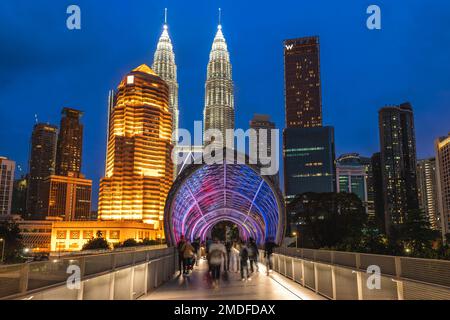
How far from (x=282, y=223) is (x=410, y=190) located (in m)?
174

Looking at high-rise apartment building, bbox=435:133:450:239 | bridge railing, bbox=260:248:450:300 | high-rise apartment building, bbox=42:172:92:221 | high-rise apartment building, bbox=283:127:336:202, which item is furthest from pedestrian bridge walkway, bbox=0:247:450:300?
high-rise apartment building, bbox=42:172:92:221

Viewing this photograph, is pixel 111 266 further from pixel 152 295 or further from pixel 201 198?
pixel 201 198

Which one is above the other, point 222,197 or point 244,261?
point 222,197

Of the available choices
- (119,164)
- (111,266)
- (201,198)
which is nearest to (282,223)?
(201,198)

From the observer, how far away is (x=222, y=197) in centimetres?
3027

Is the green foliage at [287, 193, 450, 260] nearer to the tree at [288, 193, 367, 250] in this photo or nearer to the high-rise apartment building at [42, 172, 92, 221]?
the tree at [288, 193, 367, 250]

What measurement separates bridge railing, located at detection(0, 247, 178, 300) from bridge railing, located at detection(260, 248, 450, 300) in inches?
156

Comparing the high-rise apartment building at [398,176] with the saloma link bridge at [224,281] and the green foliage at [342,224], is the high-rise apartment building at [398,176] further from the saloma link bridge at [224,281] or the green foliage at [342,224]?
the saloma link bridge at [224,281]

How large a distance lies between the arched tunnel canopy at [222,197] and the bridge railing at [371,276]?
32.4 ft

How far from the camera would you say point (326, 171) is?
173500mm

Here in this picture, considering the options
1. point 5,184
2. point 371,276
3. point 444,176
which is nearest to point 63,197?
point 5,184

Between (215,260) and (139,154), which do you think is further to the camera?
(139,154)

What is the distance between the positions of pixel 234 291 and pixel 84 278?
17.4ft

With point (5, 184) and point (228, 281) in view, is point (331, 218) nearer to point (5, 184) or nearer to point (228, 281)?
point (228, 281)
